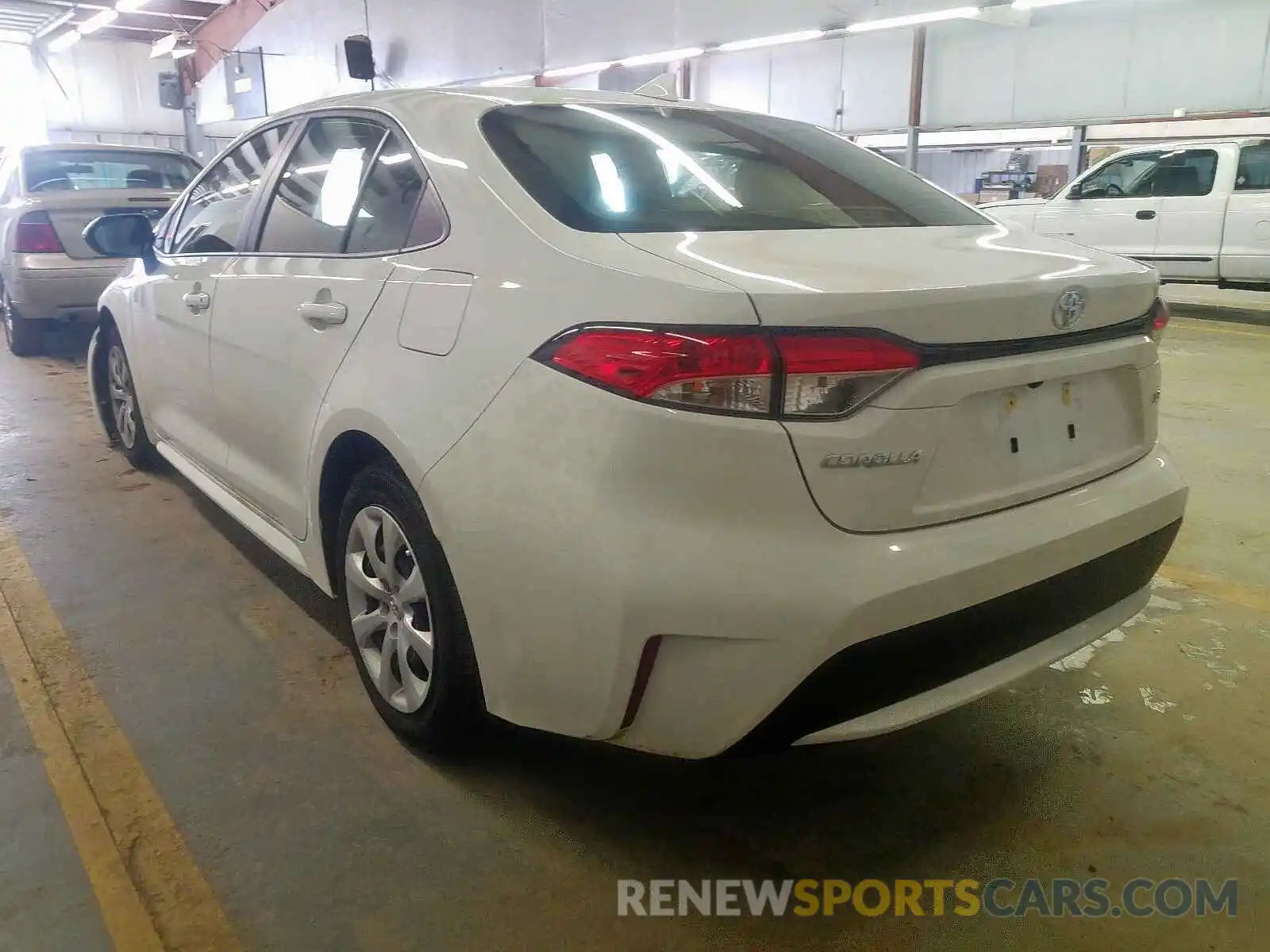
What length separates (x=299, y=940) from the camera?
165cm

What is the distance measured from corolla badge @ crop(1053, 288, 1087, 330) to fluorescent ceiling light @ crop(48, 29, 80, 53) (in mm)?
22138

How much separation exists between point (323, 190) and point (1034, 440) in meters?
1.83

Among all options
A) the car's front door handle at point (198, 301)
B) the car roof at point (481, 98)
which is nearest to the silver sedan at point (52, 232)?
the car's front door handle at point (198, 301)

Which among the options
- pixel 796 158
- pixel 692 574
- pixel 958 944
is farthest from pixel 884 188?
pixel 958 944

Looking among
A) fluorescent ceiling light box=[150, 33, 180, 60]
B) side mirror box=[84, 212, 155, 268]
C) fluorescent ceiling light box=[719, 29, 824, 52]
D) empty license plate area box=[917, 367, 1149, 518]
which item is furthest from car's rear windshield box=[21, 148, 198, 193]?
fluorescent ceiling light box=[150, 33, 180, 60]

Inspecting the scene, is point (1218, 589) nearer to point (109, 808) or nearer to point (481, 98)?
point (481, 98)

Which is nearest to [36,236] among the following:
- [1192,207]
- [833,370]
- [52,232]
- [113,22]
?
[52,232]

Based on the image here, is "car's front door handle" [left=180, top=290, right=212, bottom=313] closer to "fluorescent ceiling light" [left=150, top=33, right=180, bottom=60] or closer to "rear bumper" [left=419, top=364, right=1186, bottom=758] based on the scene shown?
"rear bumper" [left=419, top=364, right=1186, bottom=758]

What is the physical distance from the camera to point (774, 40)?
34.5 ft

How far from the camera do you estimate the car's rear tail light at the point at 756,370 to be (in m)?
1.43

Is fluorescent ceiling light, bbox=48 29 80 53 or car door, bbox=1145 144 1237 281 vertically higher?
fluorescent ceiling light, bbox=48 29 80 53

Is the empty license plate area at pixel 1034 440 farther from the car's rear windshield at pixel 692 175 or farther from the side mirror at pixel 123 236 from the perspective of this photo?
the side mirror at pixel 123 236

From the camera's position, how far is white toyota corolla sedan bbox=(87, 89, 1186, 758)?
1456mm

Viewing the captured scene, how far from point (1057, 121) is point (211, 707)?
34.7 feet
